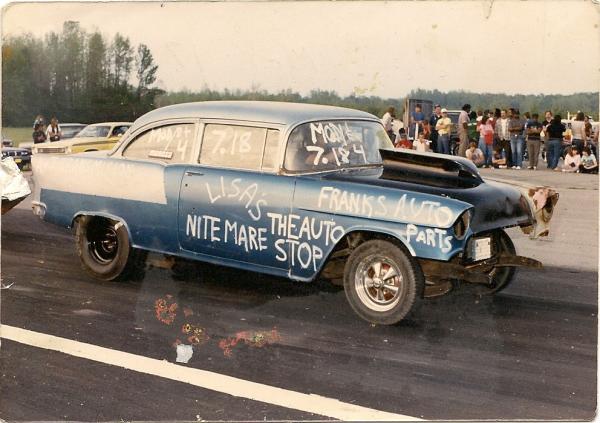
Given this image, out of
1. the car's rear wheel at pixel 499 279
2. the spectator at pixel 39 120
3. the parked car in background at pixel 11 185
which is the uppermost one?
the spectator at pixel 39 120

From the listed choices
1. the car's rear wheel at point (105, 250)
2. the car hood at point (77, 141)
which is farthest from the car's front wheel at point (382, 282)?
the car hood at point (77, 141)

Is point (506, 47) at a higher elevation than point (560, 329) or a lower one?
higher

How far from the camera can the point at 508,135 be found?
18.2 feet

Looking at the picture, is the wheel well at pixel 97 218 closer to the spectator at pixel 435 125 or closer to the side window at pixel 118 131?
the side window at pixel 118 131

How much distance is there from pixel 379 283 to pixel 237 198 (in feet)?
3.76

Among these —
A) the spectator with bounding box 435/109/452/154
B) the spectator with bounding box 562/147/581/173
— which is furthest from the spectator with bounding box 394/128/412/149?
the spectator with bounding box 562/147/581/173

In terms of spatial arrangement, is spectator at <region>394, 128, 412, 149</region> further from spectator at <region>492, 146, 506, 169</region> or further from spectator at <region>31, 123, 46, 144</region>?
spectator at <region>31, 123, 46, 144</region>

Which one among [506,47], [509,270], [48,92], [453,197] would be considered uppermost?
[506,47]

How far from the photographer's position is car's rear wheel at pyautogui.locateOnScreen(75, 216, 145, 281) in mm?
6129

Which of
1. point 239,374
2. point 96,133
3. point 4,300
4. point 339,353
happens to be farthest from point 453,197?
point 4,300

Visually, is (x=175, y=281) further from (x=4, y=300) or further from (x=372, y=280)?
(x=372, y=280)

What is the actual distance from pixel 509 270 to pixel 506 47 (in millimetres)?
1688

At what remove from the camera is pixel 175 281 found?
602cm

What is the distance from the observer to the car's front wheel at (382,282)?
16.7 ft
